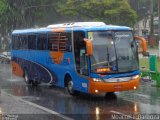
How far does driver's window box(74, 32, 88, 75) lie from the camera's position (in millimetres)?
17250

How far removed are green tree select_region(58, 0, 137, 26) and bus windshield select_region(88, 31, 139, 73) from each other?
109 ft

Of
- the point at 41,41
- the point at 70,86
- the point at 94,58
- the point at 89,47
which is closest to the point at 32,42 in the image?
the point at 41,41

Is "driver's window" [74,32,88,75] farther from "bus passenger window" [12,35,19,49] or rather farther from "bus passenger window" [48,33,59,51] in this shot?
"bus passenger window" [12,35,19,49]

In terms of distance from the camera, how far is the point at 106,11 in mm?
50812

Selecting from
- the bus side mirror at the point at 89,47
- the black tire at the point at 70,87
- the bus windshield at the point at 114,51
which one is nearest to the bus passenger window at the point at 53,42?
the black tire at the point at 70,87

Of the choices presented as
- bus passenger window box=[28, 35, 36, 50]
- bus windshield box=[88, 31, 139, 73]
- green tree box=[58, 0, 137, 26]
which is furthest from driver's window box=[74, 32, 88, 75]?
green tree box=[58, 0, 137, 26]

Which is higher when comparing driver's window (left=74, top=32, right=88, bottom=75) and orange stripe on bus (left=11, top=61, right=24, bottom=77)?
driver's window (left=74, top=32, right=88, bottom=75)

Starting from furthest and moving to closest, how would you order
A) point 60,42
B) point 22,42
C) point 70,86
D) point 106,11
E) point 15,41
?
point 106,11, point 15,41, point 22,42, point 60,42, point 70,86

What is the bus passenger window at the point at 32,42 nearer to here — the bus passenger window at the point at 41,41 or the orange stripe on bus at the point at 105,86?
the bus passenger window at the point at 41,41

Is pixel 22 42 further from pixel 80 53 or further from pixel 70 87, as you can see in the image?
pixel 80 53

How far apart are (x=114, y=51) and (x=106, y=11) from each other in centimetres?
3414

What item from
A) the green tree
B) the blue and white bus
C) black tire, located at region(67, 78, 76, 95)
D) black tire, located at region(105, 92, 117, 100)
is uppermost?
the green tree

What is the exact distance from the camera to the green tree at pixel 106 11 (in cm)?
5128

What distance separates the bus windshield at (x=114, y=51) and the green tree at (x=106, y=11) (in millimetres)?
33328
